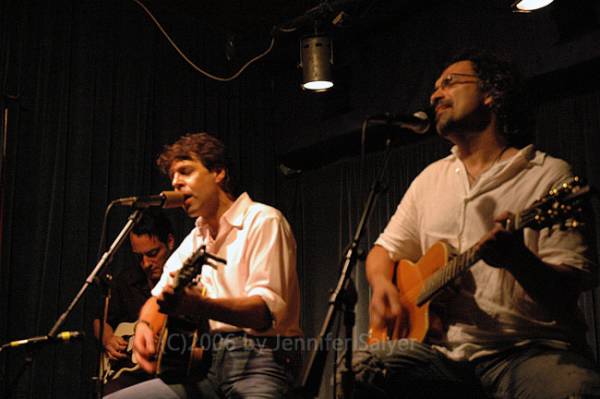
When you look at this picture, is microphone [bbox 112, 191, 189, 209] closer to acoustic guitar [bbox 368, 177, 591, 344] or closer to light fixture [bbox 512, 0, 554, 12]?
acoustic guitar [bbox 368, 177, 591, 344]

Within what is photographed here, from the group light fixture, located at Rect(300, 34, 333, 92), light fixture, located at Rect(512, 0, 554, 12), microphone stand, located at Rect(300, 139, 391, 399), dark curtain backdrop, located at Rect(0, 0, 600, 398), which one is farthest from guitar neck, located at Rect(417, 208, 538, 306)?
light fixture, located at Rect(300, 34, 333, 92)

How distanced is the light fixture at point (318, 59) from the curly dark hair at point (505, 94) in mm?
2352

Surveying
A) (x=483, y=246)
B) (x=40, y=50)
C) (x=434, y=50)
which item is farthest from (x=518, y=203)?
(x=40, y=50)

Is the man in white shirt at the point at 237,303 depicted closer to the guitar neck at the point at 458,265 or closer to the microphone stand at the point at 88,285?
the microphone stand at the point at 88,285

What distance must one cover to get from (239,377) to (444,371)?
104cm

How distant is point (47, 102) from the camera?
17.6ft

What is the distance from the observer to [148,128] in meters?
6.04

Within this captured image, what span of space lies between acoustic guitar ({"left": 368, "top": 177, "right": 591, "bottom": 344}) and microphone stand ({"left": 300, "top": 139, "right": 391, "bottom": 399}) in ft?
1.31

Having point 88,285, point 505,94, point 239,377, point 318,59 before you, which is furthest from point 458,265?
point 318,59

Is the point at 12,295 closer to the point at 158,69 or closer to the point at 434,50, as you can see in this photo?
the point at 158,69

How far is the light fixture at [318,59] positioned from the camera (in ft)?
17.4

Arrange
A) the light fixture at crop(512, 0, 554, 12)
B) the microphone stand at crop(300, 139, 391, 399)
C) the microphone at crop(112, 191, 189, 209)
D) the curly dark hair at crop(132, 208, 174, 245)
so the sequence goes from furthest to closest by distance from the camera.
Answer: the curly dark hair at crop(132, 208, 174, 245) → the light fixture at crop(512, 0, 554, 12) → the microphone at crop(112, 191, 189, 209) → the microphone stand at crop(300, 139, 391, 399)

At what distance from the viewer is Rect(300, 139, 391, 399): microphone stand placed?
2092 millimetres

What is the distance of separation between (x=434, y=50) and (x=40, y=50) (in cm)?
325
